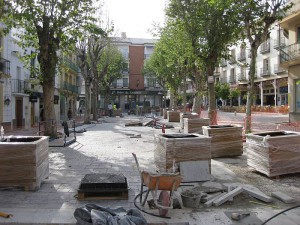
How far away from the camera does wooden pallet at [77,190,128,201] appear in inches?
219

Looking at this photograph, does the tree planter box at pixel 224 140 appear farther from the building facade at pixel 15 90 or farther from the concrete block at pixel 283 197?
the building facade at pixel 15 90

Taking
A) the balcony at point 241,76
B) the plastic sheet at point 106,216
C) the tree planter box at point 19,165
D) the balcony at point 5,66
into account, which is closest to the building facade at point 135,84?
the balcony at point 241,76

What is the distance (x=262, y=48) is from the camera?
42.1m

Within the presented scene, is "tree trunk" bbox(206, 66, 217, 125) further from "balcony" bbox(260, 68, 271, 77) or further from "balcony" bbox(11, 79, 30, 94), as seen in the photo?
"balcony" bbox(260, 68, 271, 77)

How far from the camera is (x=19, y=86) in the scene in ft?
81.2

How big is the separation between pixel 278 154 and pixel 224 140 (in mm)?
2579

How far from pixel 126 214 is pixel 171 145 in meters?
2.46

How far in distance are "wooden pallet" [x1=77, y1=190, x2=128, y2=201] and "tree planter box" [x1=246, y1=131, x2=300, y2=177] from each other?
3147mm

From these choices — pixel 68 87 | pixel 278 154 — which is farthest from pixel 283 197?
pixel 68 87

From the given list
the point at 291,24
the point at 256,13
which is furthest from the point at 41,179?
the point at 291,24

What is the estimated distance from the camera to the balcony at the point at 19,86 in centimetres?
2386

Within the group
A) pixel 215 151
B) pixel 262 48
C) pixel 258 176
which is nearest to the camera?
pixel 258 176

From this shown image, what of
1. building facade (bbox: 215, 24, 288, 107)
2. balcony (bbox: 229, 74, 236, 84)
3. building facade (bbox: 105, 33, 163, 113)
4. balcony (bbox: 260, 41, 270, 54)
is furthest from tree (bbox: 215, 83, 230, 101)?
building facade (bbox: 105, 33, 163, 113)

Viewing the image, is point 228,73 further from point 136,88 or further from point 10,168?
point 10,168
